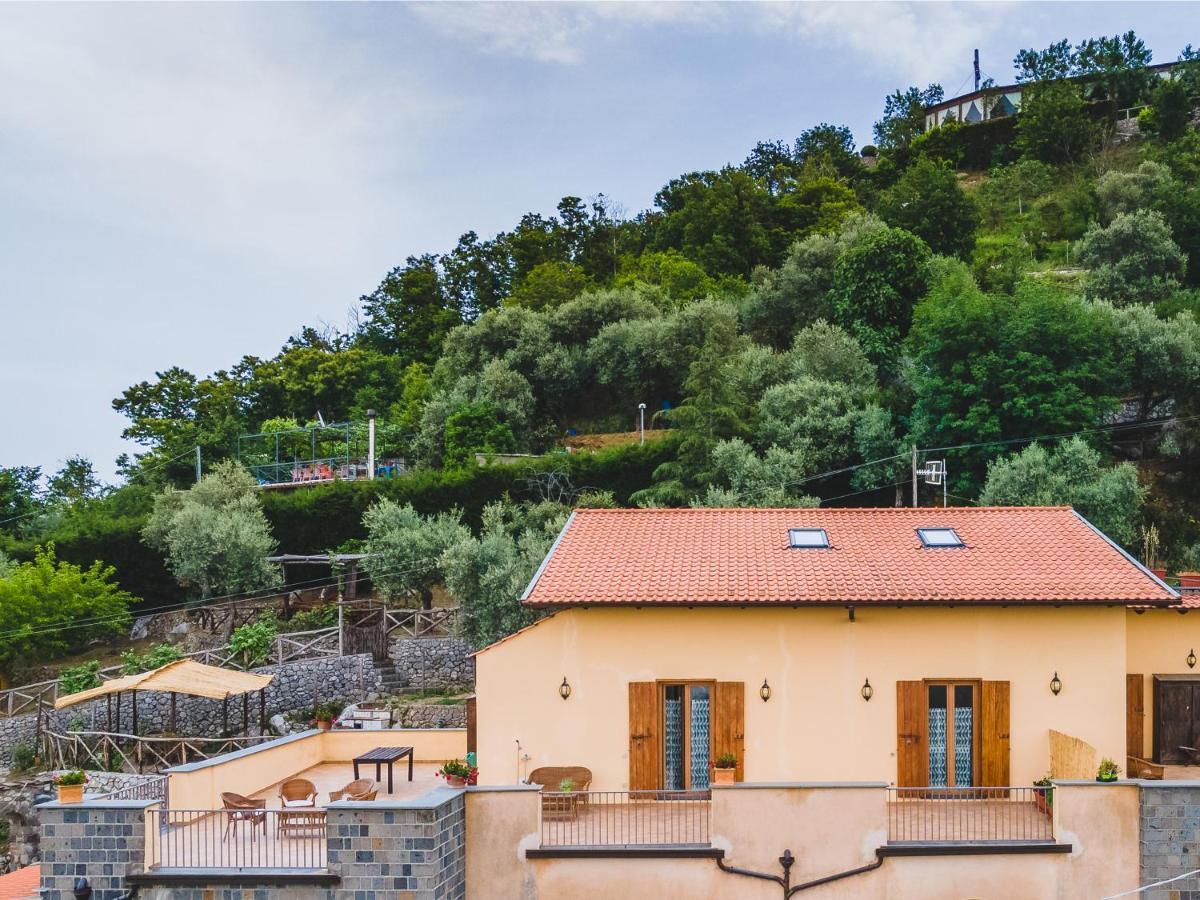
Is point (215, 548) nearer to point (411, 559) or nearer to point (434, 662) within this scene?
point (411, 559)

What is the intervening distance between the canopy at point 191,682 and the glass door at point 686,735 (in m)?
9.92

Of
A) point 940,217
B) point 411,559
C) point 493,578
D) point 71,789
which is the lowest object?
point 71,789

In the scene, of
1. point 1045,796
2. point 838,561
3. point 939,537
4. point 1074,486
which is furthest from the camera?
point 1074,486

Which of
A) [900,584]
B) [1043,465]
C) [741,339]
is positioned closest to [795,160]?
[741,339]

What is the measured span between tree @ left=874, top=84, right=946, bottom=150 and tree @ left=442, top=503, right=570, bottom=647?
191 feet

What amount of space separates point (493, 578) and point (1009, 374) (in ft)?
55.0

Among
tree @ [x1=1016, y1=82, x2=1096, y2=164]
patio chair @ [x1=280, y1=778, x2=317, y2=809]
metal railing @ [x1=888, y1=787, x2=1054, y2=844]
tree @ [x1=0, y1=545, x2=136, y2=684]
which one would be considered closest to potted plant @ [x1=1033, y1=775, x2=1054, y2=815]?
metal railing @ [x1=888, y1=787, x2=1054, y2=844]

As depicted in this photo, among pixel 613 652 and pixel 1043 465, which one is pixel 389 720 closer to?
pixel 613 652

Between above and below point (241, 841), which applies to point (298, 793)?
above

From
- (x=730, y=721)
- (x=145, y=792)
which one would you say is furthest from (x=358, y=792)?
(x=730, y=721)

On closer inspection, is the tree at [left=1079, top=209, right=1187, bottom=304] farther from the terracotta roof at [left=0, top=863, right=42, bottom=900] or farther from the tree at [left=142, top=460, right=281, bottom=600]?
the terracotta roof at [left=0, top=863, right=42, bottom=900]

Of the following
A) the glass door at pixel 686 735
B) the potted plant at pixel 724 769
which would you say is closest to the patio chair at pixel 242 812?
the glass door at pixel 686 735

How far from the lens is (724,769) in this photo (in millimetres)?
13594

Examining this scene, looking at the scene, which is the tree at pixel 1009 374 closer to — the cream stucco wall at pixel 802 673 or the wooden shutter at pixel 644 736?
the cream stucco wall at pixel 802 673
